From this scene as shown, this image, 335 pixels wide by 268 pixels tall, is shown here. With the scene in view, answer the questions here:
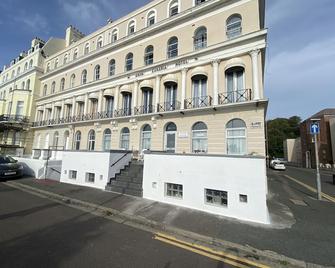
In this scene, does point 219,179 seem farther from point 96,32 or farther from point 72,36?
point 72,36

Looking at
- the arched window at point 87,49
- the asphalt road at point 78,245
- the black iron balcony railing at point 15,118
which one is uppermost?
the arched window at point 87,49

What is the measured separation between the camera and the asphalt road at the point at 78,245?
3846 mm

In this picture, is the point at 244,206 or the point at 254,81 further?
the point at 254,81

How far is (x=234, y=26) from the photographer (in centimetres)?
Answer: 1362

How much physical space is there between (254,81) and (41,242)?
41.8 feet

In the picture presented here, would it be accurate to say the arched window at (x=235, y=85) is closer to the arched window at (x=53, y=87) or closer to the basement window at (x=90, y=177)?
the basement window at (x=90, y=177)

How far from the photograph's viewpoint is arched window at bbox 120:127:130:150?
56.6 feet

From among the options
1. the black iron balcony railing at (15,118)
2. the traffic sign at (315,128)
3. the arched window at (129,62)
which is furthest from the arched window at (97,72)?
the traffic sign at (315,128)

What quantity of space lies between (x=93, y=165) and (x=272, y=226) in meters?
9.11

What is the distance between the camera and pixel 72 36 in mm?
29969

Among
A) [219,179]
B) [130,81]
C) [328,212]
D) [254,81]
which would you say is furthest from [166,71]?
[328,212]

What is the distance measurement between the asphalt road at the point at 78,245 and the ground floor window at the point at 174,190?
2712 mm

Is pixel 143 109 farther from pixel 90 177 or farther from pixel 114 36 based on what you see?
pixel 114 36

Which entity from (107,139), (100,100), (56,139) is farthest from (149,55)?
(56,139)
